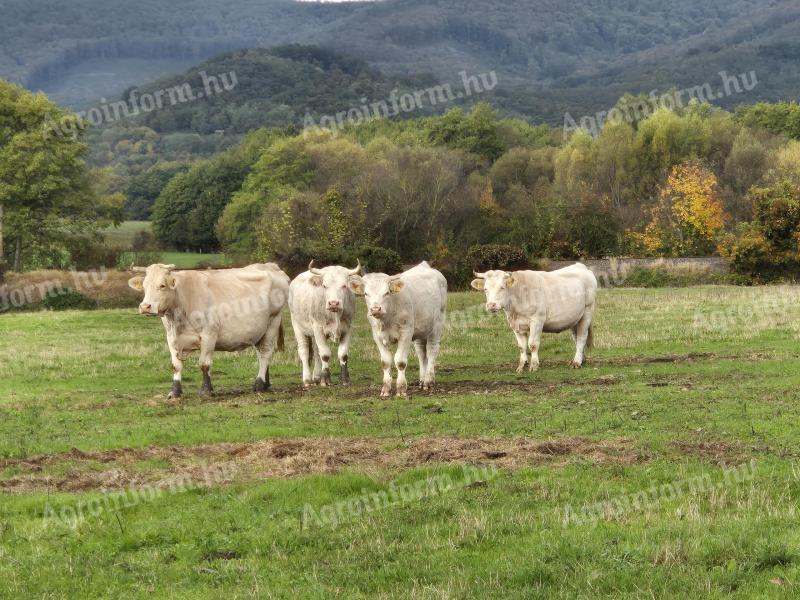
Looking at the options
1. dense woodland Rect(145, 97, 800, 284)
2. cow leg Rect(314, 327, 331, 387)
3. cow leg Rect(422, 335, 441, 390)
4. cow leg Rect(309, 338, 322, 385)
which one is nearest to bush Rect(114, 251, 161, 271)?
dense woodland Rect(145, 97, 800, 284)

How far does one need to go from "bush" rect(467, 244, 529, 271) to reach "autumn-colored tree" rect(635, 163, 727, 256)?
14834mm

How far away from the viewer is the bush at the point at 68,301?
165 ft

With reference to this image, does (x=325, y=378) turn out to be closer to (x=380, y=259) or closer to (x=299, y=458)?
(x=299, y=458)

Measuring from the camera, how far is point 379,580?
8.34 m

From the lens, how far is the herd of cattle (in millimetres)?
19516

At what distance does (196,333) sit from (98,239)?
56.4 meters

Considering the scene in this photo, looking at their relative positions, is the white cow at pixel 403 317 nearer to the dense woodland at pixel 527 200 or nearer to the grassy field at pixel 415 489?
the grassy field at pixel 415 489

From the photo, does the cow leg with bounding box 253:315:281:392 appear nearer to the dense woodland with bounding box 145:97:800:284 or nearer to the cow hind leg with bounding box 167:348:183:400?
the cow hind leg with bounding box 167:348:183:400

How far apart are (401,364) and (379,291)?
1465 mm

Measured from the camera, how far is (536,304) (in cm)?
2412

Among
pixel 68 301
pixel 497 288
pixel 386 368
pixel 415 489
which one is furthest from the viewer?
pixel 68 301

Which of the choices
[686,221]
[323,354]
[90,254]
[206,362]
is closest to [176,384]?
[206,362]

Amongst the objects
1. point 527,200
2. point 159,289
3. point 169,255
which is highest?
point 159,289

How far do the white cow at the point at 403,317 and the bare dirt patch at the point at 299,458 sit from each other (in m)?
5.18
